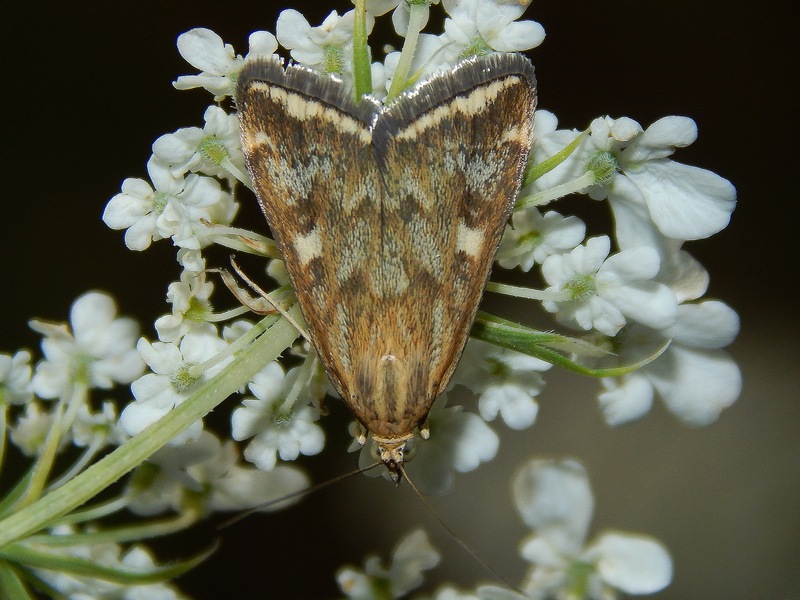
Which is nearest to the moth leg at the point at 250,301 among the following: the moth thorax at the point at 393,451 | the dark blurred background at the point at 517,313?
the moth thorax at the point at 393,451

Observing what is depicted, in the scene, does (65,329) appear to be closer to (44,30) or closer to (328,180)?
(328,180)

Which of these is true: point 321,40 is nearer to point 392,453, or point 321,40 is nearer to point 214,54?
point 214,54

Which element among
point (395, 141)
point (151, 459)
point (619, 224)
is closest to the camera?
point (395, 141)

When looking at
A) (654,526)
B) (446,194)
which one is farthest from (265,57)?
(654,526)

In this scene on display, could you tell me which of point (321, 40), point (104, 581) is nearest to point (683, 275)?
point (321, 40)

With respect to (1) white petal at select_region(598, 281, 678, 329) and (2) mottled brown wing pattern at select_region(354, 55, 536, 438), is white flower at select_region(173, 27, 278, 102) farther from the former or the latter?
(1) white petal at select_region(598, 281, 678, 329)

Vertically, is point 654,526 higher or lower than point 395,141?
lower
